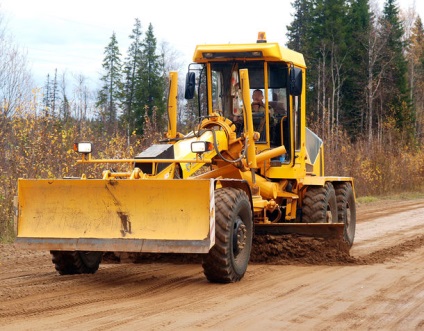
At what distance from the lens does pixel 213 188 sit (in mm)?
7812

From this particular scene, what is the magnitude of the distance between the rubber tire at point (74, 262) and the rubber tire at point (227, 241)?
5.20 feet

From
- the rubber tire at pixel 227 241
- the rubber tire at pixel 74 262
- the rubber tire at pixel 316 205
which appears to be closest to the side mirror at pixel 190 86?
the rubber tire at pixel 316 205

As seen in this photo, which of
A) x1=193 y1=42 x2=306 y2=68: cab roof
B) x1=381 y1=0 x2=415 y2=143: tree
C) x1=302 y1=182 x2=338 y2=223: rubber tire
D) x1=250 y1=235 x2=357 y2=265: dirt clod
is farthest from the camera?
x1=381 y1=0 x2=415 y2=143: tree

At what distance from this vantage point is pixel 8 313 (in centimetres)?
645

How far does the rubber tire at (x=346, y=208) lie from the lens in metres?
12.7

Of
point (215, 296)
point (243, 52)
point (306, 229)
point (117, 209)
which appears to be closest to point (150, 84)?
point (243, 52)

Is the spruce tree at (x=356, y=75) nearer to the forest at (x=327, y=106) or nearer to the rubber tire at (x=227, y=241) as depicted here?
the forest at (x=327, y=106)

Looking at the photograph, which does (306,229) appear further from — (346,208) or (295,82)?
(346,208)

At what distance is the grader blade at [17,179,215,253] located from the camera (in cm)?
773

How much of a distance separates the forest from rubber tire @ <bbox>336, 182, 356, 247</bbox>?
4.57m

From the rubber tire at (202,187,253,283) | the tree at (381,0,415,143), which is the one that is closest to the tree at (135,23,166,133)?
the tree at (381,0,415,143)

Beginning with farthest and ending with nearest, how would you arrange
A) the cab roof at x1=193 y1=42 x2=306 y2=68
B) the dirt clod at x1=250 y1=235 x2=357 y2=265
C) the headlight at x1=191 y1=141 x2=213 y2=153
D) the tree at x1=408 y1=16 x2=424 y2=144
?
the tree at x1=408 y1=16 x2=424 y2=144 < the cab roof at x1=193 y1=42 x2=306 y2=68 < the dirt clod at x1=250 y1=235 x2=357 y2=265 < the headlight at x1=191 y1=141 x2=213 y2=153

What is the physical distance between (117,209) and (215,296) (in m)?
1.45

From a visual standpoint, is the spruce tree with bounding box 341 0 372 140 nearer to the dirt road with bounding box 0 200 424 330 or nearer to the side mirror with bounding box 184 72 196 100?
the side mirror with bounding box 184 72 196 100
